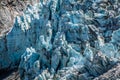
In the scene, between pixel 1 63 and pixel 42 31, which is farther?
pixel 1 63

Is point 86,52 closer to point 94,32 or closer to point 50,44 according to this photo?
point 94,32

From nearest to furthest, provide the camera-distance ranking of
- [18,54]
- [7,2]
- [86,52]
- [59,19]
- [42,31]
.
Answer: [86,52], [59,19], [42,31], [18,54], [7,2]

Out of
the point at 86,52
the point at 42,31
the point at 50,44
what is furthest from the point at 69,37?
the point at 42,31

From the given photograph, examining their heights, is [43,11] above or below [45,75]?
above

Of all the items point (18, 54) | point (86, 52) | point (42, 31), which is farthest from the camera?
point (18, 54)

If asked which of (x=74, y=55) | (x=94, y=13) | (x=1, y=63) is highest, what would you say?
(x=94, y=13)

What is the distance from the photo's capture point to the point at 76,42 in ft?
205

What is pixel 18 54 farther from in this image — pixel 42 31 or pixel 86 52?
pixel 86 52

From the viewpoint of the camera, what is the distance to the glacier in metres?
50.9

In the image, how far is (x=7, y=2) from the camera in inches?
4075

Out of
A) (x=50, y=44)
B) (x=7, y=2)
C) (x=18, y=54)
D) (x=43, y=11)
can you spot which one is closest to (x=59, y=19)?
(x=50, y=44)

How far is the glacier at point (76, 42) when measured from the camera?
5094cm

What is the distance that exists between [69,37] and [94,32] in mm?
3741

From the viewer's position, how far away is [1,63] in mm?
87125
